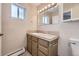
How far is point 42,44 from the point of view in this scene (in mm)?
1155

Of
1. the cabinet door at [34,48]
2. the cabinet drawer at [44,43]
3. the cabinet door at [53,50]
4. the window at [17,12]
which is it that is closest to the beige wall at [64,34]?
the cabinet door at [53,50]

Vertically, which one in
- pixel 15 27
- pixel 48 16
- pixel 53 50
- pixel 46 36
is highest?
pixel 48 16

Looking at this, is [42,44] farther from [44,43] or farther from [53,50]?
[53,50]

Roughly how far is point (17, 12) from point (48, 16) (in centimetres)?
40

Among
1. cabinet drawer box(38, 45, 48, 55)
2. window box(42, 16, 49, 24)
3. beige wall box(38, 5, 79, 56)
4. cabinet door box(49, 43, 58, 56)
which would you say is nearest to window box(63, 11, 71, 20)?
beige wall box(38, 5, 79, 56)

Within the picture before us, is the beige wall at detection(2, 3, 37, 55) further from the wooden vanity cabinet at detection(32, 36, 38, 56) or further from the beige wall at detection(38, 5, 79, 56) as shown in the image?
the beige wall at detection(38, 5, 79, 56)

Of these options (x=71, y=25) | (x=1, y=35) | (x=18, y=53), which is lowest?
(x=18, y=53)

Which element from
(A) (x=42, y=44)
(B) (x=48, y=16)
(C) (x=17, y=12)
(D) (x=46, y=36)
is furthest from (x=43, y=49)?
(C) (x=17, y=12)

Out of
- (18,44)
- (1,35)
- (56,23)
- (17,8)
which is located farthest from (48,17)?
(1,35)

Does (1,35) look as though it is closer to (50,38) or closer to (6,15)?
(6,15)

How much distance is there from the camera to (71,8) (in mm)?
1124

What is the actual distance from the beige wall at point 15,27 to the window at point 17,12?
0.12 ft

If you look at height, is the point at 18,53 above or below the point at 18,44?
below

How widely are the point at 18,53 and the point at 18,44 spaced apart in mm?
113
